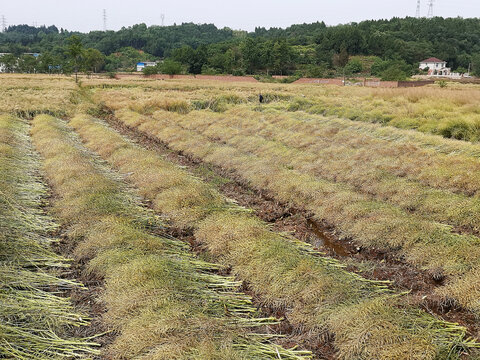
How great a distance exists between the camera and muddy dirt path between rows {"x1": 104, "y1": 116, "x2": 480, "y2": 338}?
5.61 m

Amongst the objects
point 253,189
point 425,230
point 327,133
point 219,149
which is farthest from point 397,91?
point 425,230

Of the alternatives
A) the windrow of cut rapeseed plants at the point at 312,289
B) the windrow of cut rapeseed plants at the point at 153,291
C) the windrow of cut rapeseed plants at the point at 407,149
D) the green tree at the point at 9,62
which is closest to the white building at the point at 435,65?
the windrow of cut rapeseed plants at the point at 407,149

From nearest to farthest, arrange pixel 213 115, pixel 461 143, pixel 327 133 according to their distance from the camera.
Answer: pixel 461 143 < pixel 327 133 < pixel 213 115

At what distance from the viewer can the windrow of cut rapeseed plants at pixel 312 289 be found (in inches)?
183

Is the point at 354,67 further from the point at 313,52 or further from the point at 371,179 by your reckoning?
the point at 371,179

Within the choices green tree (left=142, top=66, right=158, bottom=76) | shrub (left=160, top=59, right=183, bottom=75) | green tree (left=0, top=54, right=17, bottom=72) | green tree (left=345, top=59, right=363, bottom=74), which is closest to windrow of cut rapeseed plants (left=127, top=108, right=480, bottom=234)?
shrub (left=160, top=59, right=183, bottom=75)

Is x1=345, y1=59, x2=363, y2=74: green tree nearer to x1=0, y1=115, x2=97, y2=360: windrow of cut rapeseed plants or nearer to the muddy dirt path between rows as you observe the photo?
the muddy dirt path between rows

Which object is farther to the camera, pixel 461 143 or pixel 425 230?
pixel 461 143

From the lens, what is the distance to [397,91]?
26.5 m

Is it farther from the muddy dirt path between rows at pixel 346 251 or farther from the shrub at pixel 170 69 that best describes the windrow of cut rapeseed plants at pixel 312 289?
the shrub at pixel 170 69

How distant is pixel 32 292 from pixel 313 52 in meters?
103

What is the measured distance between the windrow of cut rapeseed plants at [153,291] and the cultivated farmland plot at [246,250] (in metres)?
0.02

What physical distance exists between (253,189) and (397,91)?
19231 millimetres

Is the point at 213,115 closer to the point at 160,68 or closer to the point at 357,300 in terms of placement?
the point at 357,300
